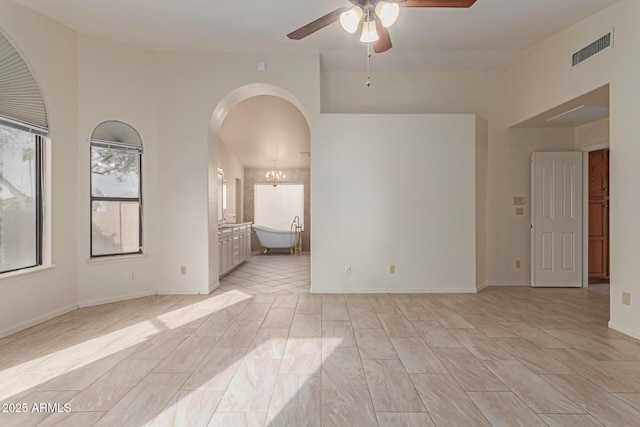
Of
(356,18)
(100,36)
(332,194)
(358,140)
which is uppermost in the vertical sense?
(100,36)

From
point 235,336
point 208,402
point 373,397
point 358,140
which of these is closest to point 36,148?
point 235,336

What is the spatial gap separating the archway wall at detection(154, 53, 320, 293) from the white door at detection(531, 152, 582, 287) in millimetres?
3698

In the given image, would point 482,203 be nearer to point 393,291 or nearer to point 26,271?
point 393,291

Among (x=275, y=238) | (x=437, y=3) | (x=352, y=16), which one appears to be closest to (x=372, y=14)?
(x=352, y=16)

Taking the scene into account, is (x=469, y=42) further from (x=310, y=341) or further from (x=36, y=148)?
(x=36, y=148)

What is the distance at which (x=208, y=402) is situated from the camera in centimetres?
198

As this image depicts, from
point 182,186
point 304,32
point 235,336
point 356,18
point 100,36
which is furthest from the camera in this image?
point 182,186

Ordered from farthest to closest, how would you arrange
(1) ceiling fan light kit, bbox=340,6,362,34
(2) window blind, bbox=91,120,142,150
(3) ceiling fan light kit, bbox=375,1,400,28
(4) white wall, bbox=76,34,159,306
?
(2) window blind, bbox=91,120,142,150
(4) white wall, bbox=76,34,159,306
(1) ceiling fan light kit, bbox=340,6,362,34
(3) ceiling fan light kit, bbox=375,1,400,28

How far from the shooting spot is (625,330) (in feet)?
10.3

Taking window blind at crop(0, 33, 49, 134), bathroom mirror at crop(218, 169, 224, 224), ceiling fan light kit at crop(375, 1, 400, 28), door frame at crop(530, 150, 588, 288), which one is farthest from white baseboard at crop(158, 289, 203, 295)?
door frame at crop(530, 150, 588, 288)

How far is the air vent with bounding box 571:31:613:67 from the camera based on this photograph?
11.0ft

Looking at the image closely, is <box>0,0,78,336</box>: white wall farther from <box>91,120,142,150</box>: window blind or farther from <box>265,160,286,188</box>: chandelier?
<box>265,160,286,188</box>: chandelier

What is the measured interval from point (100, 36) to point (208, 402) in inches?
175

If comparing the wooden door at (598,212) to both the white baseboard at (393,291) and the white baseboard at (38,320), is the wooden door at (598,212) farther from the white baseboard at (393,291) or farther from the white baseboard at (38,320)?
the white baseboard at (38,320)
